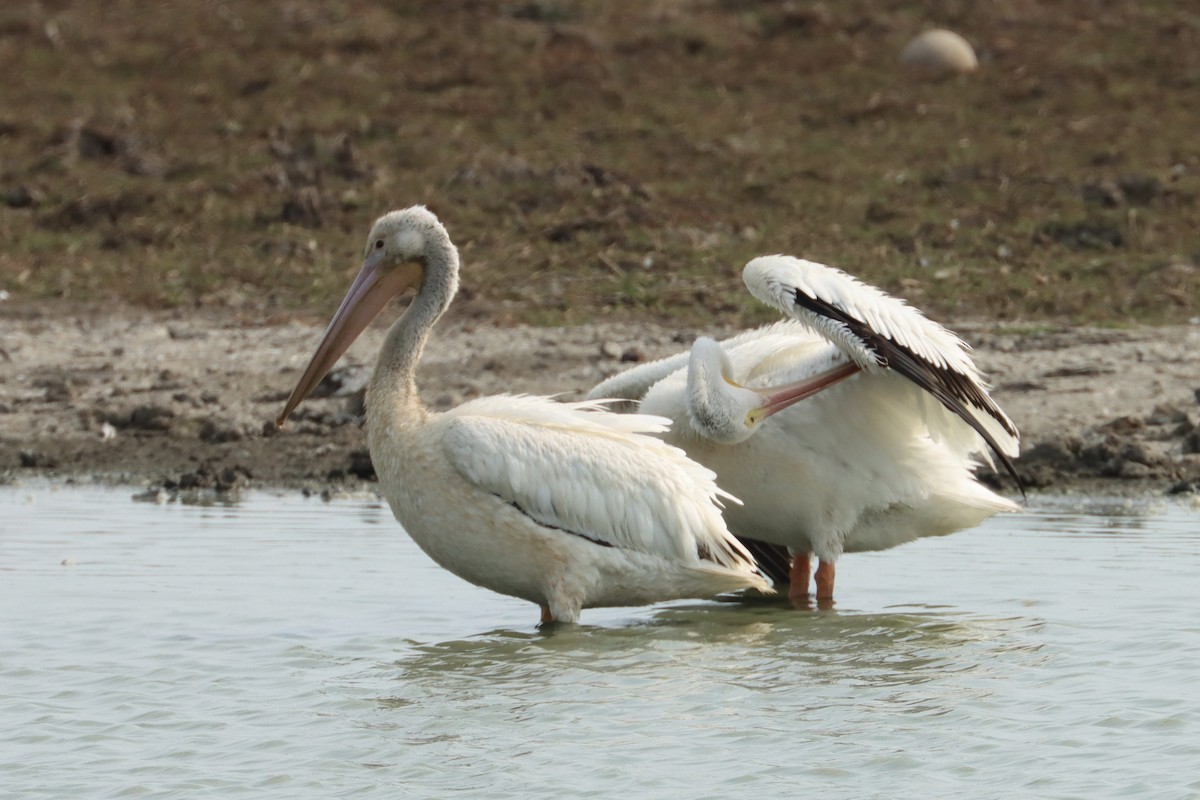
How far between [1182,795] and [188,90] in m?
13.9

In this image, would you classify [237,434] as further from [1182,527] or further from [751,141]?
[751,141]

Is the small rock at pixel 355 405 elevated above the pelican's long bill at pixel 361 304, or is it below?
below

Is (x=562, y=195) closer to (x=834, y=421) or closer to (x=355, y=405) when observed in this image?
(x=355, y=405)

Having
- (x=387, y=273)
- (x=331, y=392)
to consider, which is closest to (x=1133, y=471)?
(x=387, y=273)

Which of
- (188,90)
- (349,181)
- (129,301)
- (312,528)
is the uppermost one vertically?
(188,90)

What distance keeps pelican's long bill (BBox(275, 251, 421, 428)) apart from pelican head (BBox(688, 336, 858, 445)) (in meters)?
1.06

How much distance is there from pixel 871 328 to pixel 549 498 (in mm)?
1096

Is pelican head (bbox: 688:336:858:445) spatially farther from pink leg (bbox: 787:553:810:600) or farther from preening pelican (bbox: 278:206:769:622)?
pink leg (bbox: 787:553:810:600)

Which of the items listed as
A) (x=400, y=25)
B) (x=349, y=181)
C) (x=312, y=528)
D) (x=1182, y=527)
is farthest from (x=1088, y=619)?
(x=400, y=25)

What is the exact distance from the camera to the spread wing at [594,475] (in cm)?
572

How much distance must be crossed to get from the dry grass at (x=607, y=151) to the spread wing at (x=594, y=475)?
494cm

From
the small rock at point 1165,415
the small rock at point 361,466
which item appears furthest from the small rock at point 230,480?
the small rock at point 1165,415

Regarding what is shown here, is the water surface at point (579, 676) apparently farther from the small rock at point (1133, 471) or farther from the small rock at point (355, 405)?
the small rock at point (355, 405)

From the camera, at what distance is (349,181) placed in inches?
540
